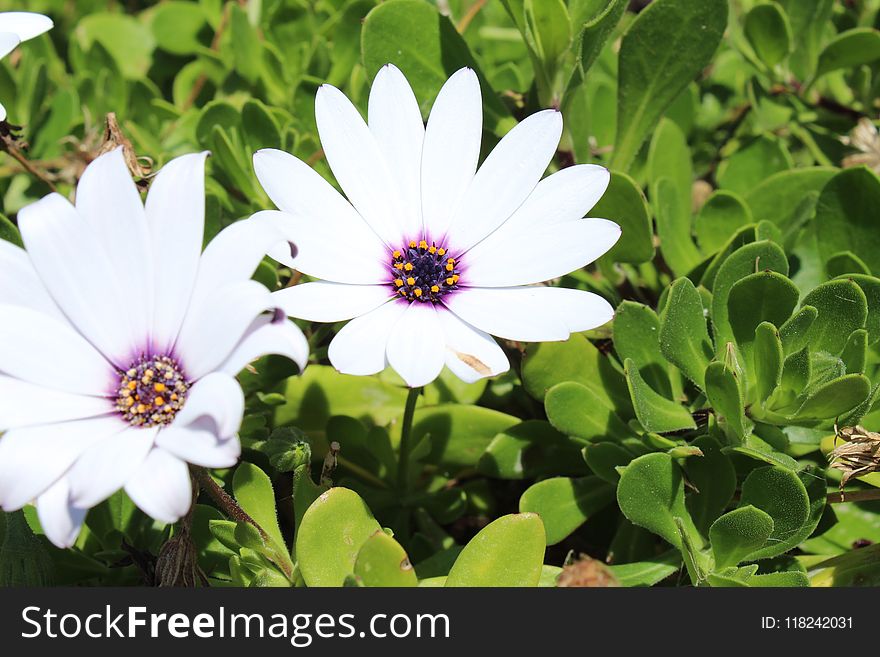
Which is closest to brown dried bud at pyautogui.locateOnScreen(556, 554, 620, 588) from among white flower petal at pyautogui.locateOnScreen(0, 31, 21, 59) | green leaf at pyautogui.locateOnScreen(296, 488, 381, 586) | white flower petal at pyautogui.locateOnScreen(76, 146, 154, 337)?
green leaf at pyautogui.locateOnScreen(296, 488, 381, 586)

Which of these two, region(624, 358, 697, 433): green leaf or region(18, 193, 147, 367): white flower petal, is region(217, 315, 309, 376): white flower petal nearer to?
region(18, 193, 147, 367): white flower petal

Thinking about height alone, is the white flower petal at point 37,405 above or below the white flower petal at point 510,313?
below

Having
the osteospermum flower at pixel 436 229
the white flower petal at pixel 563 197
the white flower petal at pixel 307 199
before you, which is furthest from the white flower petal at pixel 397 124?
the white flower petal at pixel 563 197

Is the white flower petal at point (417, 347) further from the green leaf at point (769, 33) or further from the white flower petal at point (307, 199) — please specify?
the green leaf at point (769, 33)

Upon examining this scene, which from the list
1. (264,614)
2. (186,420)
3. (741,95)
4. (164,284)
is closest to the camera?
(186,420)

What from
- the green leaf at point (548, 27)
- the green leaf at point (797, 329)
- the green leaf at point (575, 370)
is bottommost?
the green leaf at point (797, 329)

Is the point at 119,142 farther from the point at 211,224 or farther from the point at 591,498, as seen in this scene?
the point at 591,498

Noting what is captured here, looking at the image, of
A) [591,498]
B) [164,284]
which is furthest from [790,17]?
[164,284]

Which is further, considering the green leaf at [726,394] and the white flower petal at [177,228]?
the green leaf at [726,394]
